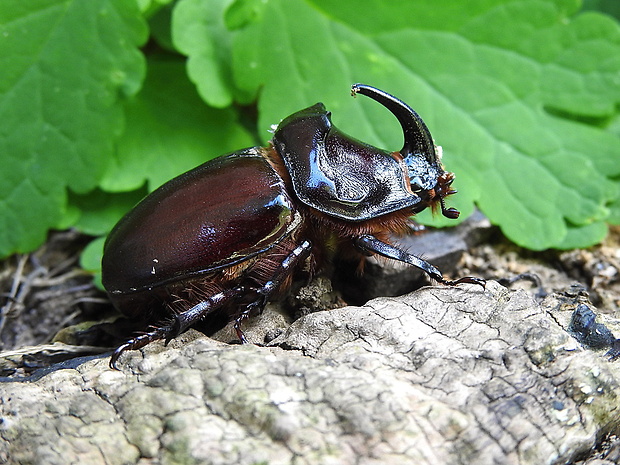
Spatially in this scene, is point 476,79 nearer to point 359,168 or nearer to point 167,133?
point 359,168

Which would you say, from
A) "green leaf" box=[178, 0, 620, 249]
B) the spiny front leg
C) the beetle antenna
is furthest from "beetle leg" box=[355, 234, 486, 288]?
"green leaf" box=[178, 0, 620, 249]

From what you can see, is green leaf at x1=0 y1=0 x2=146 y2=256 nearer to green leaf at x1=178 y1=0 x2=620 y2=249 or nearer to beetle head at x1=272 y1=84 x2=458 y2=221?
green leaf at x1=178 y1=0 x2=620 y2=249

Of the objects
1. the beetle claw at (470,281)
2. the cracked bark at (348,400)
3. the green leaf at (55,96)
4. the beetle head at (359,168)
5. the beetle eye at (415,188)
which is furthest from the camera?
the green leaf at (55,96)

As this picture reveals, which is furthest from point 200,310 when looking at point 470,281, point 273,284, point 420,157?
point 420,157

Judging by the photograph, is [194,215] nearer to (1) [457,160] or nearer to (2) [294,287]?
(2) [294,287]

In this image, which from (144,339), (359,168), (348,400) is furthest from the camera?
(359,168)

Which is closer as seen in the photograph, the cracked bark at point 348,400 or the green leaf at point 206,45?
the cracked bark at point 348,400

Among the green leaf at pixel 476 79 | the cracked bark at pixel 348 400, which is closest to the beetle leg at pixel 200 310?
the cracked bark at pixel 348 400

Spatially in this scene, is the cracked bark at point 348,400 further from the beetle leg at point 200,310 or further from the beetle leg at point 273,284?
the beetle leg at point 273,284
